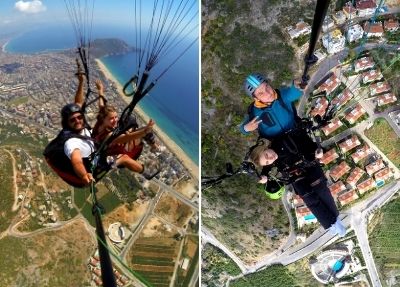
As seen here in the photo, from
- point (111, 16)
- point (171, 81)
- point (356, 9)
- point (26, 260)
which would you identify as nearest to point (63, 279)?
point (26, 260)

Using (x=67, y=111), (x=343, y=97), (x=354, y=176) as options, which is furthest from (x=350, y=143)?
(x=67, y=111)

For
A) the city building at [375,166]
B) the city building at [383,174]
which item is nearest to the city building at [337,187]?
the city building at [375,166]

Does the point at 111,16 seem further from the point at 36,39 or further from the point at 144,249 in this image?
the point at 144,249

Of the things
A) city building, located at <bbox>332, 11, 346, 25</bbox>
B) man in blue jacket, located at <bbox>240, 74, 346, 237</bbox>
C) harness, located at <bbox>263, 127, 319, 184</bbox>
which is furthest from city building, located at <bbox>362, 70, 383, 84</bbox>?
harness, located at <bbox>263, 127, 319, 184</bbox>

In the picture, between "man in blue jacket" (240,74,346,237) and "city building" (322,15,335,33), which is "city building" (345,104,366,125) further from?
"man in blue jacket" (240,74,346,237)

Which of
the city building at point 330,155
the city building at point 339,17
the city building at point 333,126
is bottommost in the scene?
the city building at point 330,155

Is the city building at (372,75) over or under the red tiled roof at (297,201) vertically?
over

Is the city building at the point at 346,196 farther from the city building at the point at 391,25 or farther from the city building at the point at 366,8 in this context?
the city building at the point at 366,8
